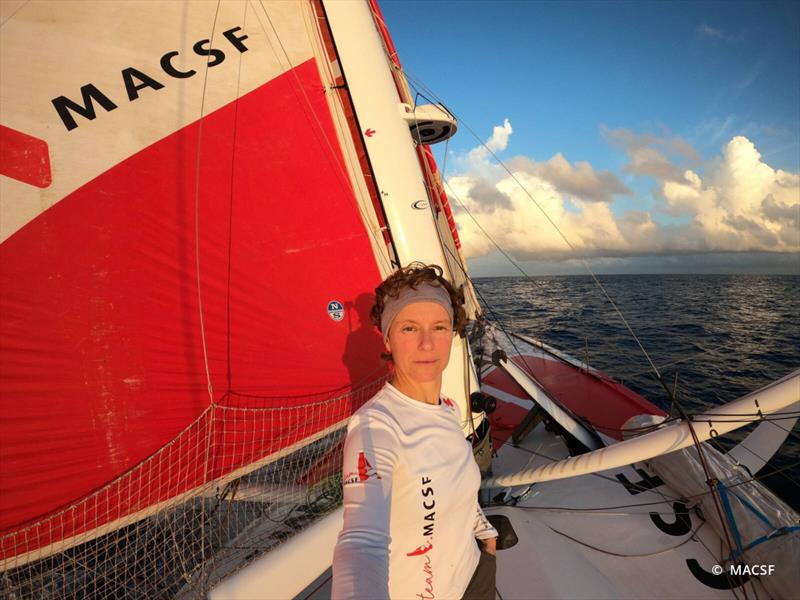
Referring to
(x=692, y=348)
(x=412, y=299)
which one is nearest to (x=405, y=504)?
(x=412, y=299)

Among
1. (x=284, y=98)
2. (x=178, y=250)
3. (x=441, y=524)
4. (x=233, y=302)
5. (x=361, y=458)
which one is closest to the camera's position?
(x=361, y=458)

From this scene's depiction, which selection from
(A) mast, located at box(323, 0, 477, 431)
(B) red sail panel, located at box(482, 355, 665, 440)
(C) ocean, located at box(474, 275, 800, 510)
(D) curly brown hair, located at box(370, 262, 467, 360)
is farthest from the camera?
(C) ocean, located at box(474, 275, 800, 510)

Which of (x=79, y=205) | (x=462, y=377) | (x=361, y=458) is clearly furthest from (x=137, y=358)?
(x=462, y=377)

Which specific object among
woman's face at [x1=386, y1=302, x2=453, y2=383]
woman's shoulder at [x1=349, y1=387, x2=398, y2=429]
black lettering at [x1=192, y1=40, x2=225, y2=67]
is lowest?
woman's shoulder at [x1=349, y1=387, x2=398, y2=429]

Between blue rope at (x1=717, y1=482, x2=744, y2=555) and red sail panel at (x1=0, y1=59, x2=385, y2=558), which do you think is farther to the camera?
blue rope at (x1=717, y1=482, x2=744, y2=555)

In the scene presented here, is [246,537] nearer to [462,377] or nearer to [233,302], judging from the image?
[233,302]

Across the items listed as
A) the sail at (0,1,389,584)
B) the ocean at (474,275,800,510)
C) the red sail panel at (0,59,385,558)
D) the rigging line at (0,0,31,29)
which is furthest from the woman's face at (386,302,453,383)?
the rigging line at (0,0,31,29)

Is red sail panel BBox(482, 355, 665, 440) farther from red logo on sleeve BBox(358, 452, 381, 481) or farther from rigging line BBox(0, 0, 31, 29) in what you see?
rigging line BBox(0, 0, 31, 29)

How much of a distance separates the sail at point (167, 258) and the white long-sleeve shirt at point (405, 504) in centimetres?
138

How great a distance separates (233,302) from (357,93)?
1926mm

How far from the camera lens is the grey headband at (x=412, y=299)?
1355 millimetres

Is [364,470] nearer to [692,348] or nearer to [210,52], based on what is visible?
[210,52]

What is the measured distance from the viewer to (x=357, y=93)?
2588 mm

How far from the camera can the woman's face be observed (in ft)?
4.16
